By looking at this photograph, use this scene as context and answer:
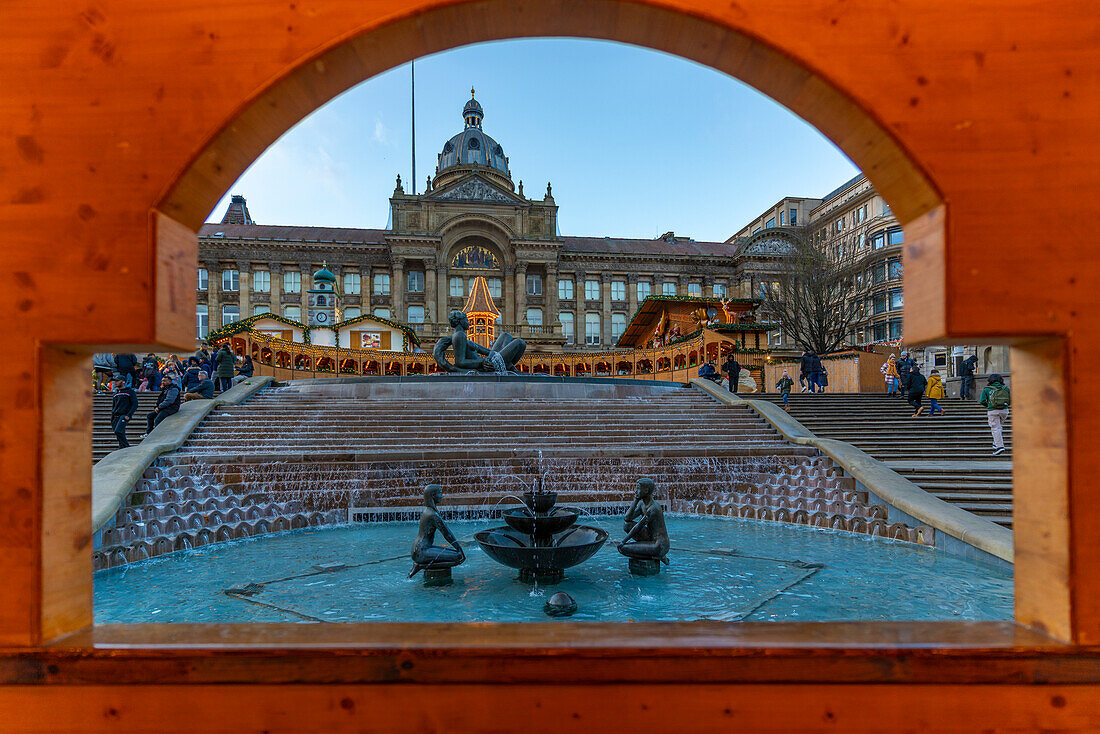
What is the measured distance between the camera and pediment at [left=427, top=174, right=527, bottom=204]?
165 ft

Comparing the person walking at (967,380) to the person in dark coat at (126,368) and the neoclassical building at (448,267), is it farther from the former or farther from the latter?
the neoclassical building at (448,267)

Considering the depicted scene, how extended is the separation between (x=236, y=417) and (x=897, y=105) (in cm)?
1246

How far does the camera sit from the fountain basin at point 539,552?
16.3 ft

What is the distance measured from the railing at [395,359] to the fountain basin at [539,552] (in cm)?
1797

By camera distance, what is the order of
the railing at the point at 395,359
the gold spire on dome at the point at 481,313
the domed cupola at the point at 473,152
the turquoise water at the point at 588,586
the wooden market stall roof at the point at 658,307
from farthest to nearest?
A: the domed cupola at the point at 473,152, the gold spire on dome at the point at 481,313, the wooden market stall roof at the point at 658,307, the railing at the point at 395,359, the turquoise water at the point at 588,586

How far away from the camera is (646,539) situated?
5.50m

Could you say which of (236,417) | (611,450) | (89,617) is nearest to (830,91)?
(89,617)

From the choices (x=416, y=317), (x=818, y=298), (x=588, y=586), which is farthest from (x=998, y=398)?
(x=416, y=317)

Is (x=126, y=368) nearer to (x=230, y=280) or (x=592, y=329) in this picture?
(x=230, y=280)

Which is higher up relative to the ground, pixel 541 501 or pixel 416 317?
pixel 416 317

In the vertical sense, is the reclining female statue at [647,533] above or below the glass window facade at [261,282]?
below

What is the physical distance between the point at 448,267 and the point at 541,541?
150 feet

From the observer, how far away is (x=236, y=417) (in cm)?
1173

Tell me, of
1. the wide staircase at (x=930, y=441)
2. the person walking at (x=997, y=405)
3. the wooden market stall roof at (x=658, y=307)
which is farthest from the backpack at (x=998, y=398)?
the wooden market stall roof at (x=658, y=307)
